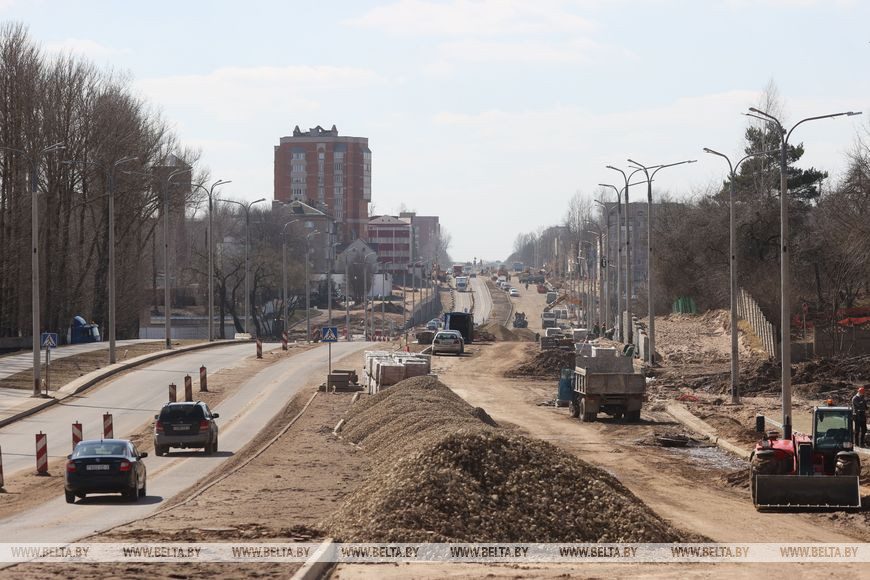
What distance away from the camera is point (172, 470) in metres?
32.8

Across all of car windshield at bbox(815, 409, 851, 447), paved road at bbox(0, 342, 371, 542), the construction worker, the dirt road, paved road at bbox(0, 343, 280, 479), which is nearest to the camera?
paved road at bbox(0, 342, 371, 542)

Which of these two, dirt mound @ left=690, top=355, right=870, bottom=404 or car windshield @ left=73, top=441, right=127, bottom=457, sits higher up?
car windshield @ left=73, top=441, right=127, bottom=457

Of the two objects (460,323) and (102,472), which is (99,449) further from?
(460,323)

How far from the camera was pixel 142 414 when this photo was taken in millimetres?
48875

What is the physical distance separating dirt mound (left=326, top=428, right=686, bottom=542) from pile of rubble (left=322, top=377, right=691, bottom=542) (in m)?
0.02

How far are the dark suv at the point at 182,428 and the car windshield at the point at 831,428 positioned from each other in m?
18.0

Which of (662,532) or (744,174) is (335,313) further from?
(662,532)

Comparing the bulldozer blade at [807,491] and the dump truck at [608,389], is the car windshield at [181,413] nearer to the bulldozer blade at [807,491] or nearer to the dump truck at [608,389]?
the dump truck at [608,389]

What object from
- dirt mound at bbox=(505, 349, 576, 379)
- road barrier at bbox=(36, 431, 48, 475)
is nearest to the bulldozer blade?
road barrier at bbox=(36, 431, 48, 475)

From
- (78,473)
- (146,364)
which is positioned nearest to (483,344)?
(146,364)

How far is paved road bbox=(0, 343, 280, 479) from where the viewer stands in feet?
129

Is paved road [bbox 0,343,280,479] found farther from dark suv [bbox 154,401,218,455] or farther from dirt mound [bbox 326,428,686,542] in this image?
dirt mound [bbox 326,428,686,542]

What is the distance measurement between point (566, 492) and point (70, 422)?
29072 mm

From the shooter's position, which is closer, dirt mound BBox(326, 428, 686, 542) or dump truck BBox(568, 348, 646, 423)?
dirt mound BBox(326, 428, 686, 542)
